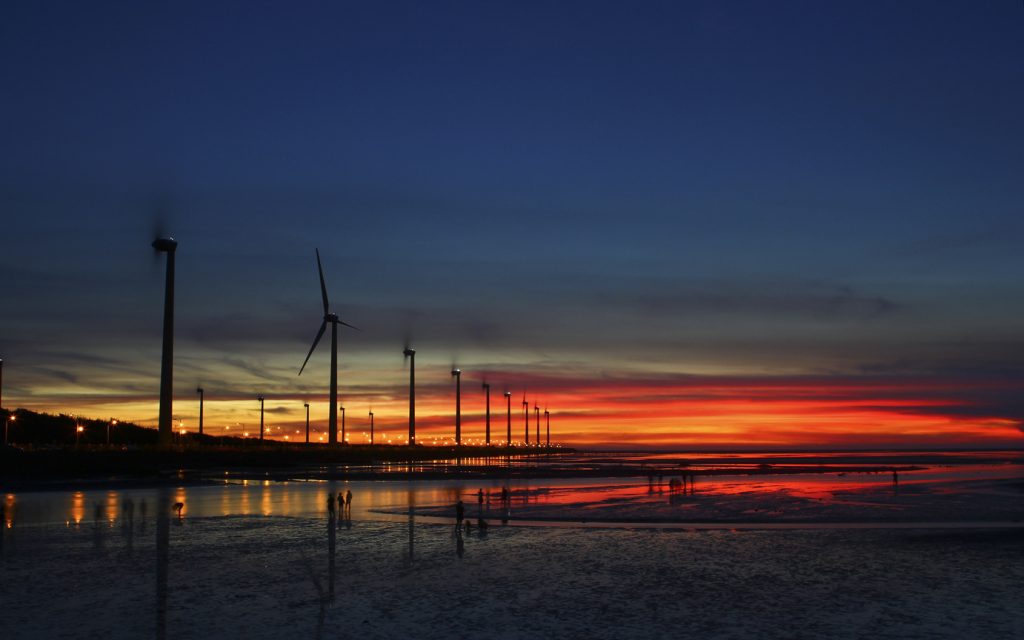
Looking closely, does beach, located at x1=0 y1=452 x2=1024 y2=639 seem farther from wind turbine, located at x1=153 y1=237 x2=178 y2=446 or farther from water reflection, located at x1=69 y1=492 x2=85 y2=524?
wind turbine, located at x1=153 y1=237 x2=178 y2=446

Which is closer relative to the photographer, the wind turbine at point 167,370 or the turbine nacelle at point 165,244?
the wind turbine at point 167,370

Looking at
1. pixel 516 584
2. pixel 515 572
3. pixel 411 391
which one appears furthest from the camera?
pixel 411 391

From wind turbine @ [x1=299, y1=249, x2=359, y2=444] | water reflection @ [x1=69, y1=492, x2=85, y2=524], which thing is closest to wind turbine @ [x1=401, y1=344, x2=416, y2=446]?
wind turbine @ [x1=299, y1=249, x2=359, y2=444]

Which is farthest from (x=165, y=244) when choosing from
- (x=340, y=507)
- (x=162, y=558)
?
(x=162, y=558)

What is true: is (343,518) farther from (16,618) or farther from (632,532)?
(16,618)

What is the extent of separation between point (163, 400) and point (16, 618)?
296 feet

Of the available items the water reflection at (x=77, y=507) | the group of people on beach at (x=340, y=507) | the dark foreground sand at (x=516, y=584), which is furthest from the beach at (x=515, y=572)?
the group of people on beach at (x=340, y=507)

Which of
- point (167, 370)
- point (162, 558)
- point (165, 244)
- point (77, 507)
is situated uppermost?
point (165, 244)

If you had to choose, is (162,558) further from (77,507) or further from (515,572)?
(77,507)

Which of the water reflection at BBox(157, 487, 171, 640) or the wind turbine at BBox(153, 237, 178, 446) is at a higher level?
the wind turbine at BBox(153, 237, 178, 446)

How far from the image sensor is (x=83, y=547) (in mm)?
29203

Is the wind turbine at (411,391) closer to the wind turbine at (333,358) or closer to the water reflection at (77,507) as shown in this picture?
the wind turbine at (333,358)

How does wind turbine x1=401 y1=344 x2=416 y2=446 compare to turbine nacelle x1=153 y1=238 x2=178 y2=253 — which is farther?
wind turbine x1=401 y1=344 x2=416 y2=446

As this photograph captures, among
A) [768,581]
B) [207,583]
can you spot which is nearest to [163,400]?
[207,583]
